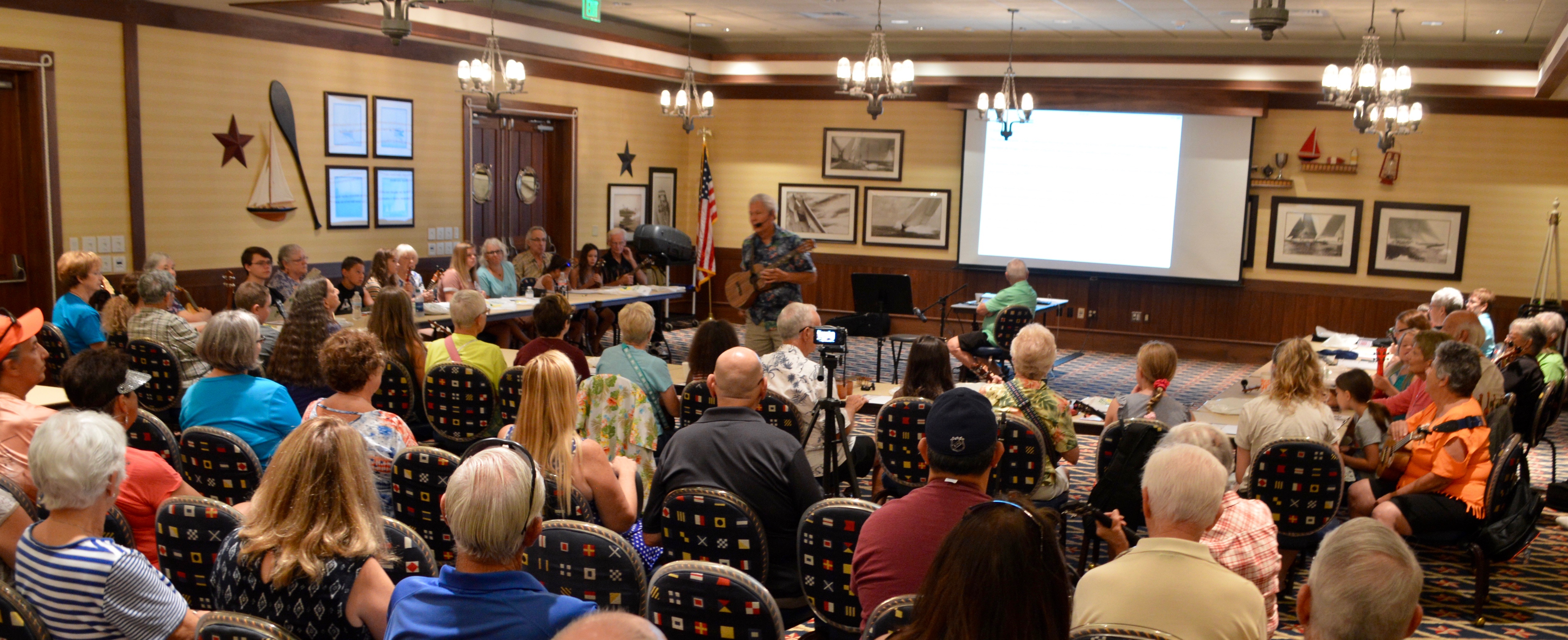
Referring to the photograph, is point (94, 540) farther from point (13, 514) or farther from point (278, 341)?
point (278, 341)

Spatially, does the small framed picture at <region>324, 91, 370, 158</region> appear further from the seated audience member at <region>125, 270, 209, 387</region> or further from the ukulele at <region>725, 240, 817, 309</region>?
the ukulele at <region>725, 240, 817, 309</region>

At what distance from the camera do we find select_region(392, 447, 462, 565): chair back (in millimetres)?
3365

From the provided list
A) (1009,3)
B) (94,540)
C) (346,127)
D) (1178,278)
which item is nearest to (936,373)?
(94,540)

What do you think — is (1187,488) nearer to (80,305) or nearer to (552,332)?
(552,332)

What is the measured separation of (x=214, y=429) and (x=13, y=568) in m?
0.86

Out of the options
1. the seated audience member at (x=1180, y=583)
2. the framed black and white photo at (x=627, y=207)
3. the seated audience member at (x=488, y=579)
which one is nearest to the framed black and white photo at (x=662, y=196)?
the framed black and white photo at (x=627, y=207)

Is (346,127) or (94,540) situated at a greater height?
(346,127)

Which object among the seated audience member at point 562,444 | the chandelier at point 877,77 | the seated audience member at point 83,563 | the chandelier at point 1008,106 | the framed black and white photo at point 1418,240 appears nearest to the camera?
the seated audience member at point 83,563

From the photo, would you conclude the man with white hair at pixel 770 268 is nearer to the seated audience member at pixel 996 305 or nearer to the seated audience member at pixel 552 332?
the seated audience member at pixel 552 332

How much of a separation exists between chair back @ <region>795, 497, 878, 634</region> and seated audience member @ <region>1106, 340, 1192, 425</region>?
2.06 metres

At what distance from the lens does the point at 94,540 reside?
96.9 inches

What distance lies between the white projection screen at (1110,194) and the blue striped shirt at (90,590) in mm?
11193

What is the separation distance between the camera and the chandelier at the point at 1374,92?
7.37 m

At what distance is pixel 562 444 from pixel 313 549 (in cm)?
117
